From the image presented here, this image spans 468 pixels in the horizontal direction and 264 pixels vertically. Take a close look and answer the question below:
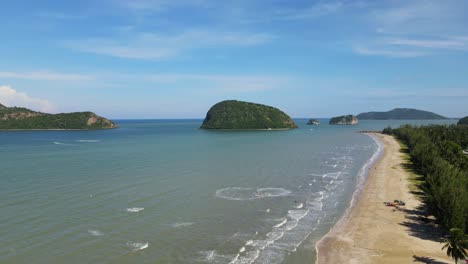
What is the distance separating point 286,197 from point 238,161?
36.8 meters

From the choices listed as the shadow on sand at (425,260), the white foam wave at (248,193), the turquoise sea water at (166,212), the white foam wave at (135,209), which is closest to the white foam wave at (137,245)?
the turquoise sea water at (166,212)

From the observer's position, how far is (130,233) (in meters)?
31.8

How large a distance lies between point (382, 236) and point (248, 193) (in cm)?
2016

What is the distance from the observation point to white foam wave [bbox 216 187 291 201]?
1811 inches

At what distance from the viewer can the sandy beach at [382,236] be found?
2739 centimetres

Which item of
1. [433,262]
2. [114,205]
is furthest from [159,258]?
[433,262]

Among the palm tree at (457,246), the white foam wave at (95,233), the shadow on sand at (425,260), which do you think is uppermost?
the palm tree at (457,246)

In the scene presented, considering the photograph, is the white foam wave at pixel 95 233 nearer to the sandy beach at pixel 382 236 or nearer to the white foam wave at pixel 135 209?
the white foam wave at pixel 135 209

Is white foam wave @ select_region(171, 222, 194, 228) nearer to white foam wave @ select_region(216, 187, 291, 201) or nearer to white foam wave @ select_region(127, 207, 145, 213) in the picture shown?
white foam wave @ select_region(127, 207, 145, 213)

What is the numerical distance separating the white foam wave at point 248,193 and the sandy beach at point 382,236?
35.4 feet

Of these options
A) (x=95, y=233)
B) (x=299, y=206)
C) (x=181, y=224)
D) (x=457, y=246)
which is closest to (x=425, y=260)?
(x=457, y=246)

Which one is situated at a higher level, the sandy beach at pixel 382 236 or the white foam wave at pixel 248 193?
the white foam wave at pixel 248 193

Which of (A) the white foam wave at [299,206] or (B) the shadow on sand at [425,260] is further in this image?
(A) the white foam wave at [299,206]

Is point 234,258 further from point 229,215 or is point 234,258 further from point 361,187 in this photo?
point 361,187
